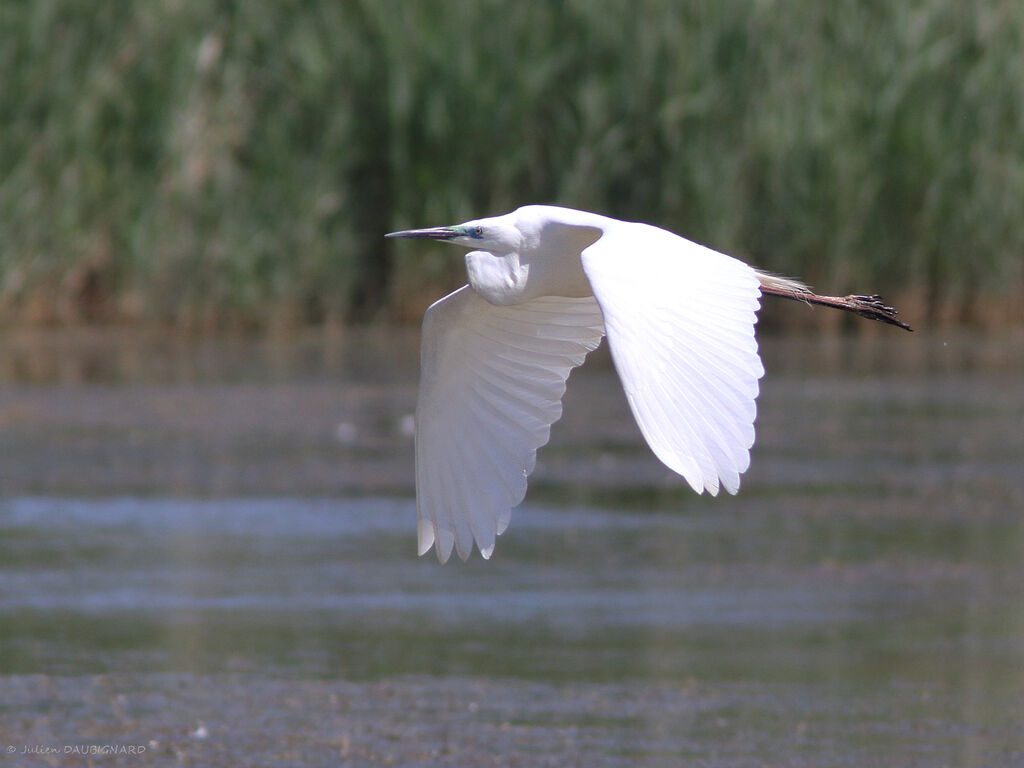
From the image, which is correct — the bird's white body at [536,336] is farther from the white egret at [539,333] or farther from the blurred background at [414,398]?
the blurred background at [414,398]

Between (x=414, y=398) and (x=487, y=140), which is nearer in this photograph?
(x=414, y=398)

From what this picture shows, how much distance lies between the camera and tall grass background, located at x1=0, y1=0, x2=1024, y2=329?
12.2 m

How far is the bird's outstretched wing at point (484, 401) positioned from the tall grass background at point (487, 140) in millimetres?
7883

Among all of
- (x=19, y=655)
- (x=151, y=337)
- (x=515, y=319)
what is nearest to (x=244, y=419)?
(x=151, y=337)

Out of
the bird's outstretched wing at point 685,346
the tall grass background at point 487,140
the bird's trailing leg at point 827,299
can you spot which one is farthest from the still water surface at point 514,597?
the tall grass background at point 487,140

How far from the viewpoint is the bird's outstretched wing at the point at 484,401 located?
4.11 metres

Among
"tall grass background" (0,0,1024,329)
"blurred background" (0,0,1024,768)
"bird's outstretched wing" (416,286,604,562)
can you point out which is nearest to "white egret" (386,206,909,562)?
"bird's outstretched wing" (416,286,604,562)

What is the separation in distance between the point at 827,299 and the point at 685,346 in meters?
1.27

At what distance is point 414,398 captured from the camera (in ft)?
33.2

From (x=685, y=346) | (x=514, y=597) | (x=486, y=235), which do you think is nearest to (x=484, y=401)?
(x=486, y=235)

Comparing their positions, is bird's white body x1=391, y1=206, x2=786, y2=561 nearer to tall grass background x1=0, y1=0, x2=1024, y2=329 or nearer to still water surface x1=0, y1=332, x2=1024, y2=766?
still water surface x1=0, y1=332, x2=1024, y2=766

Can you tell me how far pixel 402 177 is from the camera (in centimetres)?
1270

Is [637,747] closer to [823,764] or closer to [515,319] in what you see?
[823,764]

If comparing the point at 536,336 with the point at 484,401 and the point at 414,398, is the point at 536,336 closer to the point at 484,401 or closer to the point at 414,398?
the point at 484,401
